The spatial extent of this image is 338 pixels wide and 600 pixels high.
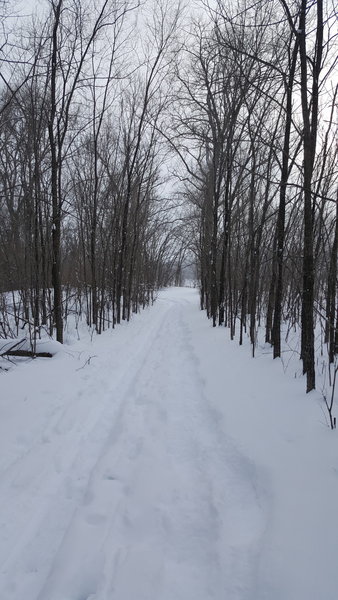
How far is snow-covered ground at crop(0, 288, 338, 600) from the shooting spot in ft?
6.43

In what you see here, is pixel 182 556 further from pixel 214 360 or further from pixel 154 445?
pixel 214 360

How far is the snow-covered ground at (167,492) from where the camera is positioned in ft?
6.43

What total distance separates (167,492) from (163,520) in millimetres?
324

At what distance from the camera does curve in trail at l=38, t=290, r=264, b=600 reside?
6.37ft

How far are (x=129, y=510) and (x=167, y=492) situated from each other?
1.22ft

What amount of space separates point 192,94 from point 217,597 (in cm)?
1261

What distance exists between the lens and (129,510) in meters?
2.57

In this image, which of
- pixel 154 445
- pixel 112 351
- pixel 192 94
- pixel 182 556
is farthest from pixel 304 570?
pixel 192 94

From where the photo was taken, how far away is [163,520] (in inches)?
97.5

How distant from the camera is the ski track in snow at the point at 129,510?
196cm

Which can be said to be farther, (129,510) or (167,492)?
(167,492)

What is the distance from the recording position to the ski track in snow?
196 centimetres

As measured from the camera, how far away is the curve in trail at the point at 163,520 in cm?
194

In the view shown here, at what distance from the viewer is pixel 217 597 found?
6.18 feet
